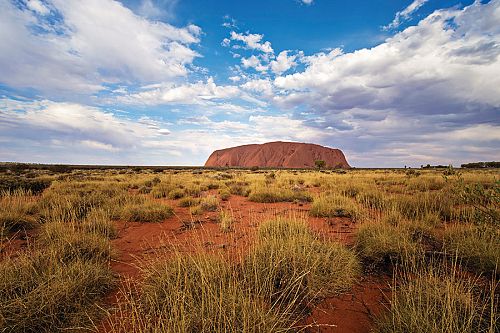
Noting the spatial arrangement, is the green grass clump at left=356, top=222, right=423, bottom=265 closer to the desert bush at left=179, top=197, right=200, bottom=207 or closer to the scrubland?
the scrubland

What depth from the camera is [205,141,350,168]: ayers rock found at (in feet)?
409

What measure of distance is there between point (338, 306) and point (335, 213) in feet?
14.4

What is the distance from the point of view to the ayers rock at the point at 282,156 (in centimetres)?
12481

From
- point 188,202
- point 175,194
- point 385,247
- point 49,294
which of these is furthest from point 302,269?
point 175,194

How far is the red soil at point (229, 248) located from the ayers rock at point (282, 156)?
115235 mm

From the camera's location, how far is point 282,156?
431 ft

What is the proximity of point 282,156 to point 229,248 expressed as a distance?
129 m

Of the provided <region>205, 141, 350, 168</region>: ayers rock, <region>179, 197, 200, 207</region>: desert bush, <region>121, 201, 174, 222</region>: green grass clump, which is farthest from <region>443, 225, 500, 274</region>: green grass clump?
Answer: <region>205, 141, 350, 168</region>: ayers rock

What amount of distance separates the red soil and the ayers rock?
378 ft

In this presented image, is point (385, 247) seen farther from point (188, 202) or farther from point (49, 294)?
point (188, 202)

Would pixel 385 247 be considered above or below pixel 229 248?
above

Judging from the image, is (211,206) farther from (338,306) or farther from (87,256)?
(338,306)

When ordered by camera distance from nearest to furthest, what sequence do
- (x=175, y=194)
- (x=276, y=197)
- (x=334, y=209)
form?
(x=334, y=209), (x=276, y=197), (x=175, y=194)

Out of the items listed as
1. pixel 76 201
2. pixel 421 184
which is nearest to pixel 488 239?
pixel 421 184
